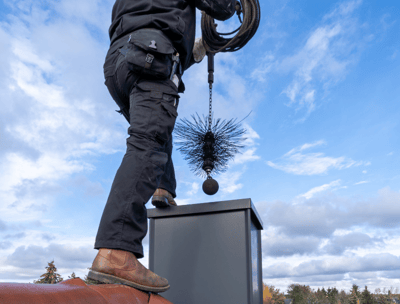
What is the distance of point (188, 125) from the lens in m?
2.27

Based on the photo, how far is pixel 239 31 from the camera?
2141 mm

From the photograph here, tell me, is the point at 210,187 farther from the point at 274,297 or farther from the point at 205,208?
the point at 274,297

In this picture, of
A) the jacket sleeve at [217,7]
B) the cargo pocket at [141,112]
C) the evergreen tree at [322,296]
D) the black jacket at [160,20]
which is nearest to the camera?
the cargo pocket at [141,112]

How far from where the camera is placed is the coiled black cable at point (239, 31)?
209cm

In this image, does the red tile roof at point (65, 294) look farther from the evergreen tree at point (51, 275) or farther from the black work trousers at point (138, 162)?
the evergreen tree at point (51, 275)

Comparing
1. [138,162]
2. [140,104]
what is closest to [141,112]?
[140,104]

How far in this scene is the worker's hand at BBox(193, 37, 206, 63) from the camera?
2.07 m

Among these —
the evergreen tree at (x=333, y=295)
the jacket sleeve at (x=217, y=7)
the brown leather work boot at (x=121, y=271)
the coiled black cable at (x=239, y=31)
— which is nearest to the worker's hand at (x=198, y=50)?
the coiled black cable at (x=239, y=31)

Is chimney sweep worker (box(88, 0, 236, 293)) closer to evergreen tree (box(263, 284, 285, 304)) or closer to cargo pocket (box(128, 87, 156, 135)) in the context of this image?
cargo pocket (box(128, 87, 156, 135))

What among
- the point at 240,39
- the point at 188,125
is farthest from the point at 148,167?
A: the point at 240,39

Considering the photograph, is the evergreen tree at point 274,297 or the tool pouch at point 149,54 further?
the evergreen tree at point 274,297

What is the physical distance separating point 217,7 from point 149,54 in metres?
0.52

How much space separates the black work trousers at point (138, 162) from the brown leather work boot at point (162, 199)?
0.54 metres

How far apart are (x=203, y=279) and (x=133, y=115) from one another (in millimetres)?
858
